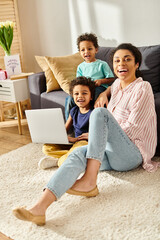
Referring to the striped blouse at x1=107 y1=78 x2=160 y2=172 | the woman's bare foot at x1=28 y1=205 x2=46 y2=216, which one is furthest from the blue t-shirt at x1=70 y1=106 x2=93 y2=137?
the woman's bare foot at x1=28 y1=205 x2=46 y2=216

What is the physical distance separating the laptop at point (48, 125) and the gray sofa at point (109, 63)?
0.57m

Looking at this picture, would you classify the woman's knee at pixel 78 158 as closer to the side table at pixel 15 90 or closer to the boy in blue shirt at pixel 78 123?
the boy in blue shirt at pixel 78 123

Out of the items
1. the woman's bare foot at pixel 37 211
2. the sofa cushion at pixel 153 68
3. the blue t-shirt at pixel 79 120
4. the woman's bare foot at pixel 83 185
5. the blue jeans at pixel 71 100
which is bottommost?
the woman's bare foot at pixel 37 211

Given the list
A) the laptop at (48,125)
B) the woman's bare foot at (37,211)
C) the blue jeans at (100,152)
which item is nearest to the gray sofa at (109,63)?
the blue jeans at (100,152)

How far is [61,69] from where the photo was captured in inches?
115

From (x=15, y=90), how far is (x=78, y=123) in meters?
1.05

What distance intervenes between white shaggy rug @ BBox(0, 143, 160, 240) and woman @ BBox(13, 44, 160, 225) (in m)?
0.06

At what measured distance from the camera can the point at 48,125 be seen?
86.3 inches

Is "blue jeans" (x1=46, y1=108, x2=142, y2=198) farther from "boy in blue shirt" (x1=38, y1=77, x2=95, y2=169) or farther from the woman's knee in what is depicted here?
"boy in blue shirt" (x1=38, y1=77, x2=95, y2=169)

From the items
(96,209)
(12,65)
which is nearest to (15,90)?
(12,65)

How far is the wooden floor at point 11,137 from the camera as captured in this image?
2833 millimetres

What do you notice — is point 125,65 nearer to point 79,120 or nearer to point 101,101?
point 101,101

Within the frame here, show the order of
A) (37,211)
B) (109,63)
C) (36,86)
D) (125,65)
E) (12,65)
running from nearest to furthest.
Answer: (37,211) → (125,65) → (109,63) → (36,86) → (12,65)

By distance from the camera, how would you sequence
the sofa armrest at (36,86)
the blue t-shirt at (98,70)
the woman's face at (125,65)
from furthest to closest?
1. the sofa armrest at (36,86)
2. the blue t-shirt at (98,70)
3. the woman's face at (125,65)
